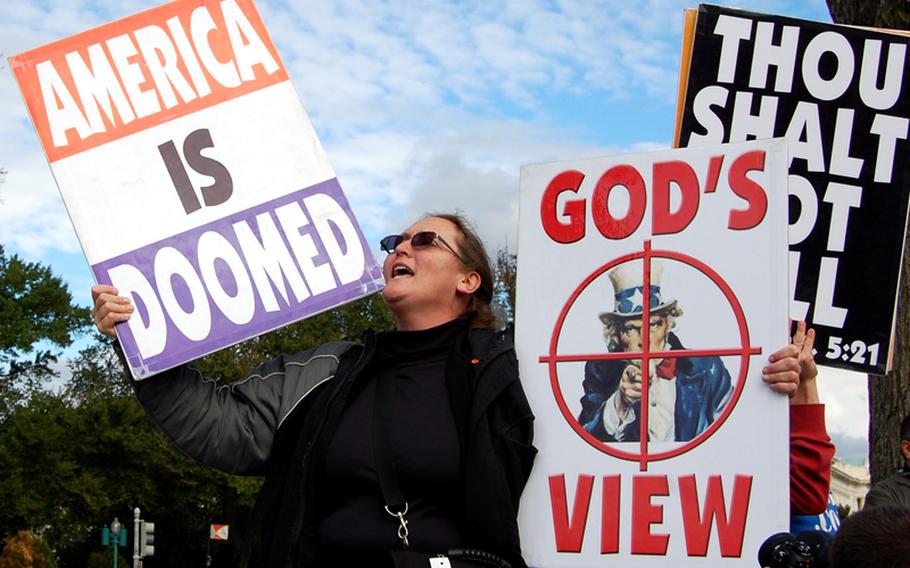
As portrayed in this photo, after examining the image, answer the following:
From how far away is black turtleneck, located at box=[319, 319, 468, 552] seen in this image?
122 inches

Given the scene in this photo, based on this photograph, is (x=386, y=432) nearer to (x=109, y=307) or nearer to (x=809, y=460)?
(x=109, y=307)

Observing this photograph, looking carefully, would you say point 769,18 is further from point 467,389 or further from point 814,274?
point 467,389

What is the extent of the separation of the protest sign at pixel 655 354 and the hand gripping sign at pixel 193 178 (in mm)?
614

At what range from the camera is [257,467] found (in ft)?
11.1

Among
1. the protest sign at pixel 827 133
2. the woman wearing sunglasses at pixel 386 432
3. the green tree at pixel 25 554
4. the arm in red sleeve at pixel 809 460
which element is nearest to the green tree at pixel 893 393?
the protest sign at pixel 827 133

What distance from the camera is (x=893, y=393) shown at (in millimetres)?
6375

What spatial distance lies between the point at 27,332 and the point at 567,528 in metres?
41.7

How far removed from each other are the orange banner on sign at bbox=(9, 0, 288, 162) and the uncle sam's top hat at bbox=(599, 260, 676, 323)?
1218 millimetres

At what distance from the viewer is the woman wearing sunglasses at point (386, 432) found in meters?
3.09

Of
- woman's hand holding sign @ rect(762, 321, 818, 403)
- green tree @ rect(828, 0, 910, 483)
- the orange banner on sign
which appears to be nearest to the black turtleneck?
woman's hand holding sign @ rect(762, 321, 818, 403)

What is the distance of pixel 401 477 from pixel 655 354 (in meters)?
0.81

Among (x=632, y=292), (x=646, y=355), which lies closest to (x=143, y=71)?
(x=632, y=292)

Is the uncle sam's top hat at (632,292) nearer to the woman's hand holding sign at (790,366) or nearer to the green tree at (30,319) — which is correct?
→ the woman's hand holding sign at (790,366)

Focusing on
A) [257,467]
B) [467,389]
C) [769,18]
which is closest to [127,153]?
[257,467]
